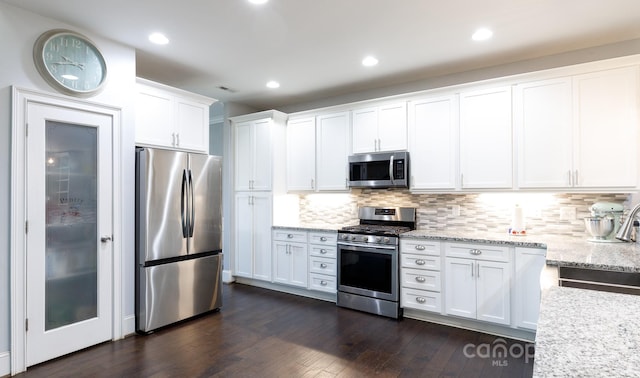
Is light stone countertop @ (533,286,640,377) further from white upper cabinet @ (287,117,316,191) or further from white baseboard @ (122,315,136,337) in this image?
white upper cabinet @ (287,117,316,191)

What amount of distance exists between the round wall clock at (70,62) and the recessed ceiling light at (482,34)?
3.26 meters

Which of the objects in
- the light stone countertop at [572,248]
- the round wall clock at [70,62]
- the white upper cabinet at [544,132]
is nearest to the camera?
the light stone countertop at [572,248]

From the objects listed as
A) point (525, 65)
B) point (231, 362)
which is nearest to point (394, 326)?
point (231, 362)

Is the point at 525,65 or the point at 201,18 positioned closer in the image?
the point at 201,18

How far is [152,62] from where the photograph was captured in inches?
144

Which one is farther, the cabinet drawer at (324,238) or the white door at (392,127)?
the cabinet drawer at (324,238)

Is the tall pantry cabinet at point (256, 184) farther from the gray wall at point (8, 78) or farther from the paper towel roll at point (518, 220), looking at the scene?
the paper towel roll at point (518, 220)

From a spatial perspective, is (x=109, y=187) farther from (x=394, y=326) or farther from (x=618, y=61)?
(x=618, y=61)

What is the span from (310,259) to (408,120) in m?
2.05

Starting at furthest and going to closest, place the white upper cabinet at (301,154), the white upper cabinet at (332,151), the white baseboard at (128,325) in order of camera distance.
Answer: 1. the white upper cabinet at (301,154)
2. the white upper cabinet at (332,151)
3. the white baseboard at (128,325)

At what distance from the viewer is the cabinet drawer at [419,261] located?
3483 millimetres

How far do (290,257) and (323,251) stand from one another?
0.51 meters

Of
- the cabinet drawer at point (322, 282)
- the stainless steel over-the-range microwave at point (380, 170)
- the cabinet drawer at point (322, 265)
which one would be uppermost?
the stainless steel over-the-range microwave at point (380, 170)

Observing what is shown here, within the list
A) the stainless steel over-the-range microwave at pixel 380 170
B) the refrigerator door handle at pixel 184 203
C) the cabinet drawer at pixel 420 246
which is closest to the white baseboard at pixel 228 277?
the refrigerator door handle at pixel 184 203
